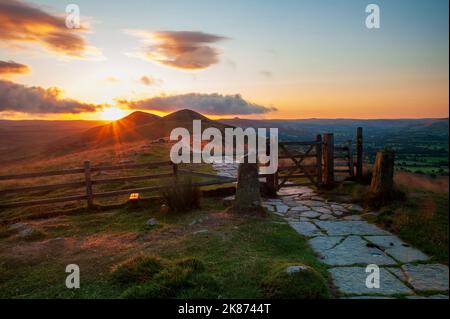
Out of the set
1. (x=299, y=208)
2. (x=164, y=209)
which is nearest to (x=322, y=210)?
(x=299, y=208)

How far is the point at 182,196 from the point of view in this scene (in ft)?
31.0

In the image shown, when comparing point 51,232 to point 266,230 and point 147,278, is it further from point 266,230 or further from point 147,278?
point 266,230

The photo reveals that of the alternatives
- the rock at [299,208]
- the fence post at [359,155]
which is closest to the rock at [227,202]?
the rock at [299,208]

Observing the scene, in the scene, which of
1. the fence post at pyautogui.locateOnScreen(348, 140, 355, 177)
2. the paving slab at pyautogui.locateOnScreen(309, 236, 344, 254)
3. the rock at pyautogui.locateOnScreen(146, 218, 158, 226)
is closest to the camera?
the paving slab at pyautogui.locateOnScreen(309, 236, 344, 254)

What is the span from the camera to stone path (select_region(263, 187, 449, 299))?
15.6 feet

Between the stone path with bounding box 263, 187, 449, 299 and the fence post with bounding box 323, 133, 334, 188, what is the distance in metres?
2.50

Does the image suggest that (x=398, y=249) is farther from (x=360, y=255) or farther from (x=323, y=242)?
(x=323, y=242)

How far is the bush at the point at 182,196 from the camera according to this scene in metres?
9.39

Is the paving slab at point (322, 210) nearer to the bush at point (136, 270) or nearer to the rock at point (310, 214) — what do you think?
the rock at point (310, 214)

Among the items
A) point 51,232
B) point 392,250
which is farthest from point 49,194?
point 392,250

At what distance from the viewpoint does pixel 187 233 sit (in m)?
7.40

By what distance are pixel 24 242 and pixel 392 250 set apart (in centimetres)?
831

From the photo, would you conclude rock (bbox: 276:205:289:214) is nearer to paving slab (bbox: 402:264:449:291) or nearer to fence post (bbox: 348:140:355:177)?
paving slab (bbox: 402:264:449:291)

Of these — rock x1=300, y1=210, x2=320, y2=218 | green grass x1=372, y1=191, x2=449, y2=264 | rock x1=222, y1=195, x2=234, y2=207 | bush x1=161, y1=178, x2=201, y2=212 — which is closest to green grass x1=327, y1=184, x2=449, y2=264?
green grass x1=372, y1=191, x2=449, y2=264
